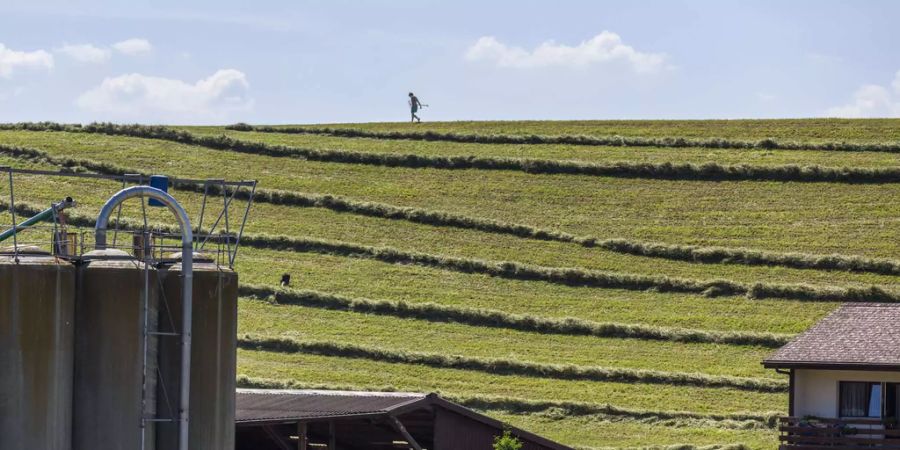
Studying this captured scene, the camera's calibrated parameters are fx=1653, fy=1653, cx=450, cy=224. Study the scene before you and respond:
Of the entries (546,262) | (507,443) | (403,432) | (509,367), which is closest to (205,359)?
(403,432)

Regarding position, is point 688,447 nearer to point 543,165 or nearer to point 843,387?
point 843,387

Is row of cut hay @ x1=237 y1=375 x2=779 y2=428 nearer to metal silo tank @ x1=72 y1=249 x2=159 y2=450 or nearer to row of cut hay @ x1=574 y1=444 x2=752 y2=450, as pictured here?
row of cut hay @ x1=574 y1=444 x2=752 y2=450

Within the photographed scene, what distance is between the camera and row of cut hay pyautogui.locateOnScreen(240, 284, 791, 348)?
65.5 meters

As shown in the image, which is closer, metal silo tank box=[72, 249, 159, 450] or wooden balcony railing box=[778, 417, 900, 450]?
metal silo tank box=[72, 249, 159, 450]

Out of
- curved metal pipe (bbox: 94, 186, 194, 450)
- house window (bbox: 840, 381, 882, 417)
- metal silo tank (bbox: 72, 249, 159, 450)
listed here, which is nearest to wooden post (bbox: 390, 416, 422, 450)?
curved metal pipe (bbox: 94, 186, 194, 450)

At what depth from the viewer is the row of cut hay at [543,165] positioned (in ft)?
283

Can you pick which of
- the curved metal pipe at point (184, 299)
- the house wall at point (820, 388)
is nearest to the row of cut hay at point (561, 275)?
the house wall at point (820, 388)

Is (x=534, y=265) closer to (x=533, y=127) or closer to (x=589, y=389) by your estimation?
(x=589, y=389)

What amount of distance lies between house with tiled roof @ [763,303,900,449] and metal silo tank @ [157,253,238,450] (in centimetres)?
2015

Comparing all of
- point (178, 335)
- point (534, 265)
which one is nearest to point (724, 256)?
point (534, 265)

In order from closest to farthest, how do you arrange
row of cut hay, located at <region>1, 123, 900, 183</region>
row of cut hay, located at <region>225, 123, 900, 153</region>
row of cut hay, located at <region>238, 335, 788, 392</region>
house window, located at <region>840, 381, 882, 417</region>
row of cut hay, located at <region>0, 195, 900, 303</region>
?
house window, located at <region>840, 381, 882, 417</region>
row of cut hay, located at <region>238, 335, 788, 392</region>
row of cut hay, located at <region>0, 195, 900, 303</region>
row of cut hay, located at <region>1, 123, 900, 183</region>
row of cut hay, located at <region>225, 123, 900, 153</region>

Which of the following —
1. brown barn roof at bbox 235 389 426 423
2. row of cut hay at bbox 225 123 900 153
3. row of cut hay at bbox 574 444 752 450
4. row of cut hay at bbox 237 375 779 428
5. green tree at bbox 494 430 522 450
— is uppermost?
row of cut hay at bbox 225 123 900 153

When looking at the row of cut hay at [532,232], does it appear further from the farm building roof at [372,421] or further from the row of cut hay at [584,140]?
the farm building roof at [372,421]

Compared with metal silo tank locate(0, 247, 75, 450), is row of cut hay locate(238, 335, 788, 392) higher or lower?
lower
